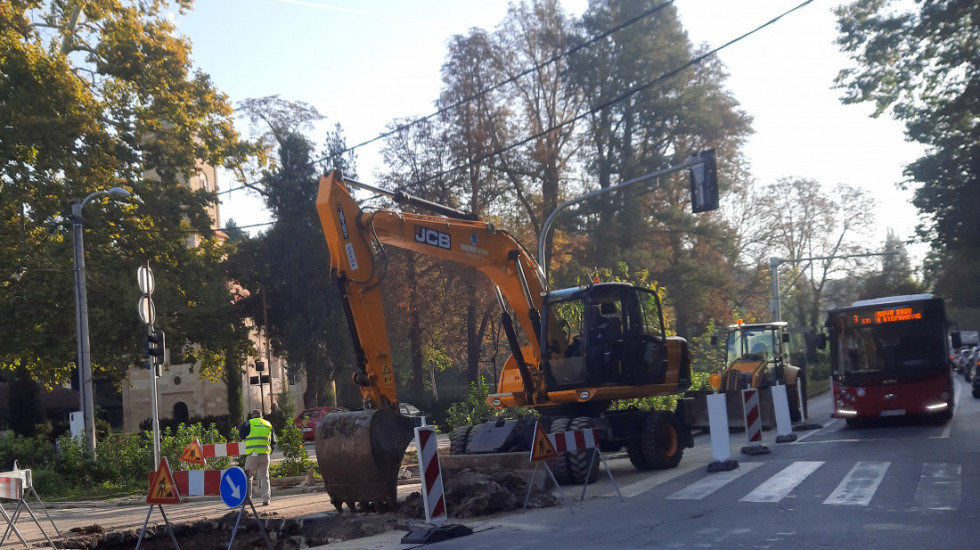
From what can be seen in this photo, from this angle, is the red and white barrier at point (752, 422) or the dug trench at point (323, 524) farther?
the red and white barrier at point (752, 422)

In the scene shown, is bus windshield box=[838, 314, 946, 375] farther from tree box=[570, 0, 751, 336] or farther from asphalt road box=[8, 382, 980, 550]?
tree box=[570, 0, 751, 336]

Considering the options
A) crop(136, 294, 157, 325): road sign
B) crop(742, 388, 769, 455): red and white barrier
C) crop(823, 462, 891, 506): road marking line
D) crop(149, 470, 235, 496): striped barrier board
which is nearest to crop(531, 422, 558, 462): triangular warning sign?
crop(823, 462, 891, 506): road marking line

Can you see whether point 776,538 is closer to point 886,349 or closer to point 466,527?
point 466,527

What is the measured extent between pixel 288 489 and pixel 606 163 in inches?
1015

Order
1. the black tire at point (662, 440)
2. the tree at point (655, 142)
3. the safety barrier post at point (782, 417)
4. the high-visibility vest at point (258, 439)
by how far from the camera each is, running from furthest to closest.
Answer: the tree at point (655, 142)
the safety barrier post at point (782, 417)
the high-visibility vest at point (258, 439)
the black tire at point (662, 440)

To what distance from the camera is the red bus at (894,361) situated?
20.5m

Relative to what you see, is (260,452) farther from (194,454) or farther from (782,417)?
(782,417)

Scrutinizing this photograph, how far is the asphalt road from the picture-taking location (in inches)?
339

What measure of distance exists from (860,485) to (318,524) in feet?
21.6

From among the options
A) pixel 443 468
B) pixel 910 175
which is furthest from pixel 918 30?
pixel 443 468

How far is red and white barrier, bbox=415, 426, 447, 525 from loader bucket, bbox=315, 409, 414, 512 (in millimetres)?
1067

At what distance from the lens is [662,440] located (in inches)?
613

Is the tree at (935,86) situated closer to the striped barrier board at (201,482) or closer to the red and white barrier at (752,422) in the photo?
the red and white barrier at (752,422)

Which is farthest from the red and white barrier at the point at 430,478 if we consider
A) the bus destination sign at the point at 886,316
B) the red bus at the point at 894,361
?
the bus destination sign at the point at 886,316
